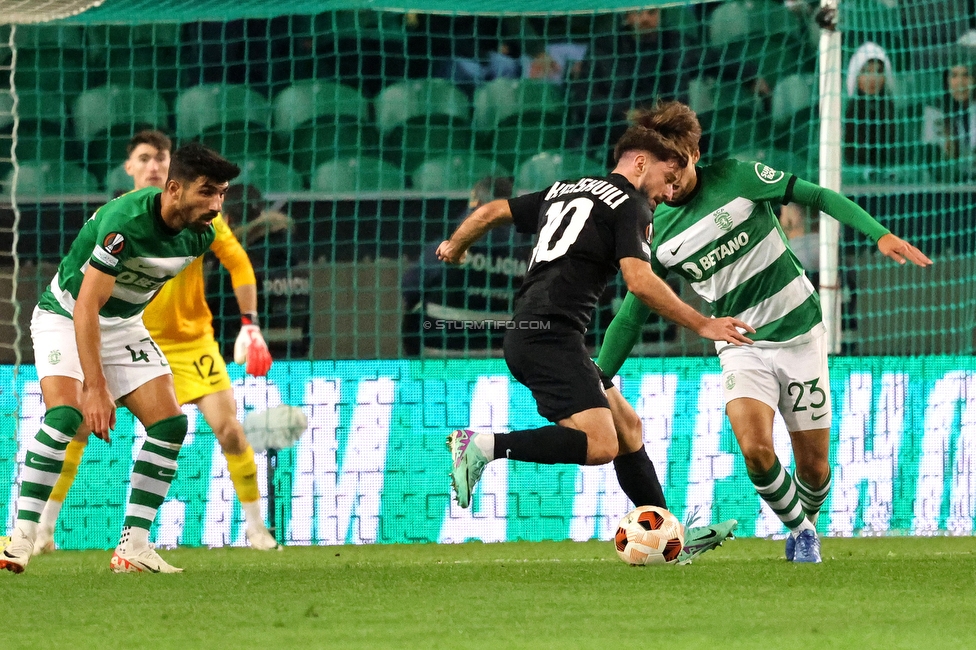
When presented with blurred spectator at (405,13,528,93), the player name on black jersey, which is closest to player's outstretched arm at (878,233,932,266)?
the player name on black jersey

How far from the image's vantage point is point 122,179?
9859mm

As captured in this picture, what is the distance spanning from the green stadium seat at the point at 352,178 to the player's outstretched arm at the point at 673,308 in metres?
5.36

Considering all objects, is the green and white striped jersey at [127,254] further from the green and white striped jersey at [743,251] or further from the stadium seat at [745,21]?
the stadium seat at [745,21]

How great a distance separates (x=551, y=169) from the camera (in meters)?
10.1

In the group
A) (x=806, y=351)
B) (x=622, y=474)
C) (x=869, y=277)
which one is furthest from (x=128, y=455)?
(x=869, y=277)

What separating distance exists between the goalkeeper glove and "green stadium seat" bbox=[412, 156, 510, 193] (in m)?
3.34

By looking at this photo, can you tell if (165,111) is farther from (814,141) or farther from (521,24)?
(814,141)

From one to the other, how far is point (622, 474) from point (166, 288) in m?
2.52

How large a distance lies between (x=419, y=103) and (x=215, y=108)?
4.88ft

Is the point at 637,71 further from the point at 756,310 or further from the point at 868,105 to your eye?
the point at 756,310

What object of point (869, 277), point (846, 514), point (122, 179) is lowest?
point (846, 514)

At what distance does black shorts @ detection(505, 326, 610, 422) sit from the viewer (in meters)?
4.87

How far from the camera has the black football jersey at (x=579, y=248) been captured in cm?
491

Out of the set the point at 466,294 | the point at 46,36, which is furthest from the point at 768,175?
the point at 46,36
